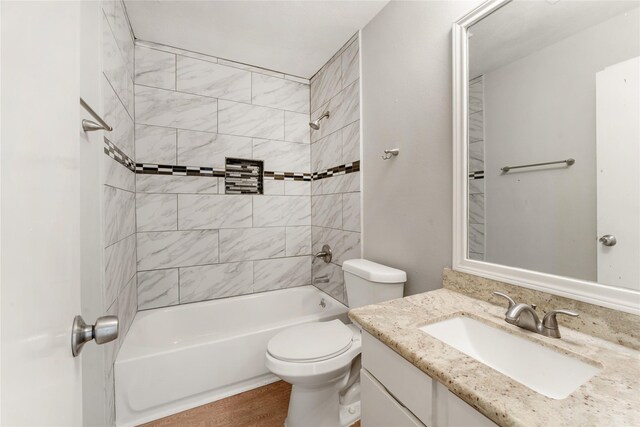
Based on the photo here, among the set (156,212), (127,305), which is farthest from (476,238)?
(156,212)

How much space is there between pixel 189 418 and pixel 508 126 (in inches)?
84.9

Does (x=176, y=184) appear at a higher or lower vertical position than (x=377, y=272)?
higher

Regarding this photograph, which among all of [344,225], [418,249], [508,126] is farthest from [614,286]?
[344,225]

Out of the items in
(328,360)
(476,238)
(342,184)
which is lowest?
(328,360)

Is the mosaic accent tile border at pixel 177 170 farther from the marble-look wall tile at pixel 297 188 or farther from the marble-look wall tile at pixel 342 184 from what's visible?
the marble-look wall tile at pixel 342 184

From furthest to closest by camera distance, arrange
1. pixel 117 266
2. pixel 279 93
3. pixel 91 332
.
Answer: pixel 279 93, pixel 117 266, pixel 91 332

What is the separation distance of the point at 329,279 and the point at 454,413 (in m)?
1.67

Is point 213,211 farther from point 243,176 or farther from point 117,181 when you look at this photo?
point 117,181

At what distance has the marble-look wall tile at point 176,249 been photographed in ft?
6.44

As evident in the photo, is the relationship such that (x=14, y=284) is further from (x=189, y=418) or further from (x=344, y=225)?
(x=344, y=225)

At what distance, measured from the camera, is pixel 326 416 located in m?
1.38

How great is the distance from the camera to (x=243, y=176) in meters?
2.28

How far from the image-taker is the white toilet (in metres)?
1.23

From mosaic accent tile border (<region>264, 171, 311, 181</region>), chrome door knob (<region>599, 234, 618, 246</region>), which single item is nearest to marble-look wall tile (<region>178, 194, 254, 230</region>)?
mosaic accent tile border (<region>264, 171, 311, 181</region>)
